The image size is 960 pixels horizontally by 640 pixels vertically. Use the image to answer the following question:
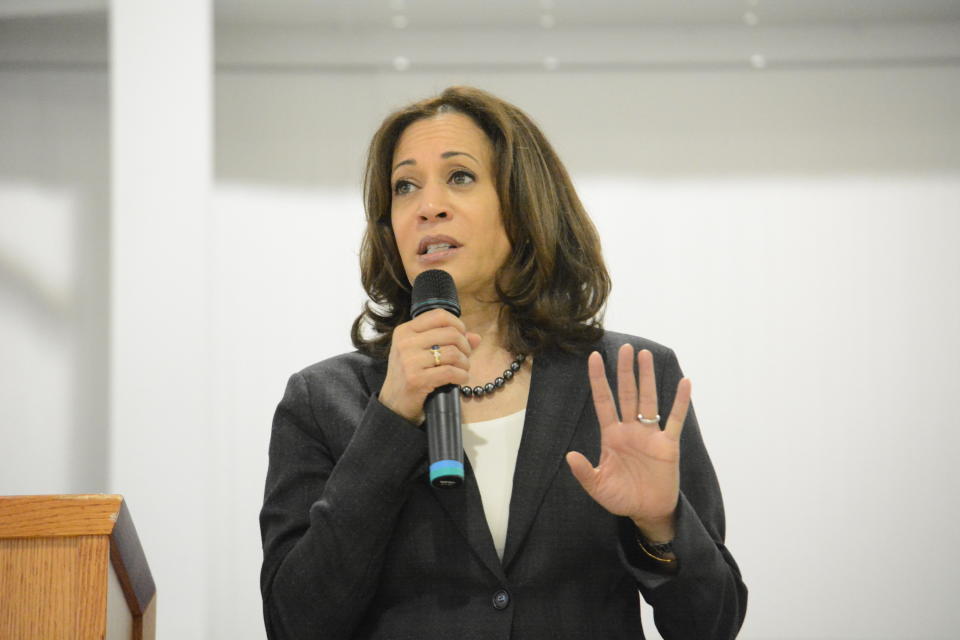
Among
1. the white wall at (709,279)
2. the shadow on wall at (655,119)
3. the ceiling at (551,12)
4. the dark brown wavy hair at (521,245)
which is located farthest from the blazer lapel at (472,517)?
the ceiling at (551,12)

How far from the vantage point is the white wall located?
383 centimetres

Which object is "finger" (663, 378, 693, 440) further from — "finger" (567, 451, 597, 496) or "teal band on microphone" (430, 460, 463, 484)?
"teal band on microphone" (430, 460, 463, 484)

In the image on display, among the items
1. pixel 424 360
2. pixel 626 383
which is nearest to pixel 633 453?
pixel 626 383

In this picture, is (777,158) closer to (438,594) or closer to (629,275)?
(629,275)

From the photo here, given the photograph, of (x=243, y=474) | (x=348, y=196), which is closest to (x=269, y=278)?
(x=348, y=196)

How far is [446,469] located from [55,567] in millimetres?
519

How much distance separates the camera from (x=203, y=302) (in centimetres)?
346

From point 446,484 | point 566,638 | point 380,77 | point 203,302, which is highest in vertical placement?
point 380,77

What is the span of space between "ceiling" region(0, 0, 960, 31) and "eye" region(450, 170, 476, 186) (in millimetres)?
2116

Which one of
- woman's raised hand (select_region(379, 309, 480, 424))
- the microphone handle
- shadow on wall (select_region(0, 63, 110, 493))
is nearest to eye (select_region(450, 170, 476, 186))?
woman's raised hand (select_region(379, 309, 480, 424))

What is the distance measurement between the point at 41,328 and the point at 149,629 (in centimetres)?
273

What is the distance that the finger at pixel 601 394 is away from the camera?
152cm

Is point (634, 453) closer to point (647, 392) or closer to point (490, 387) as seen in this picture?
point (647, 392)

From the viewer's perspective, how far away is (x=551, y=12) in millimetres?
3990
